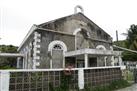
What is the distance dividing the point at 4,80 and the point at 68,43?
9193 millimetres

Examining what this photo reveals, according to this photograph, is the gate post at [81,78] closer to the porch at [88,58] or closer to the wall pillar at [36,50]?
the porch at [88,58]

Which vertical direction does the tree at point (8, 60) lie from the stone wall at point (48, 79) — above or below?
above

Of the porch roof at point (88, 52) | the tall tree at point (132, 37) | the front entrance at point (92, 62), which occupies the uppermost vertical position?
the tall tree at point (132, 37)

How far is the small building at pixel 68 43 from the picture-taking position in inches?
543

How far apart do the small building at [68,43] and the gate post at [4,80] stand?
6299mm

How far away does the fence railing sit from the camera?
7199mm

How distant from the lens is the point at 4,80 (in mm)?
6992

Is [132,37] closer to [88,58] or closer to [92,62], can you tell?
[92,62]

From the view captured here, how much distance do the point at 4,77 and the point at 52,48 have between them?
7748 millimetres

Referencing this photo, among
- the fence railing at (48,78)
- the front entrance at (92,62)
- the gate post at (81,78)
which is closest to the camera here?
the fence railing at (48,78)

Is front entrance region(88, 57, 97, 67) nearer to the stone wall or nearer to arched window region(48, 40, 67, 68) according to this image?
arched window region(48, 40, 67, 68)

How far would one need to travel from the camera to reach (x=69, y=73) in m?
8.71

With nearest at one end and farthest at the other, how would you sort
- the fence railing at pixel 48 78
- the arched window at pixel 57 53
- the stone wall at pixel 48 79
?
the fence railing at pixel 48 78 → the stone wall at pixel 48 79 → the arched window at pixel 57 53

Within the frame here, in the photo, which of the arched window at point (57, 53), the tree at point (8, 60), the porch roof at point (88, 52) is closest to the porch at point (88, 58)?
the porch roof at point (88, 52)
